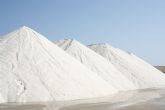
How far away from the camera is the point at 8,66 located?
45.9 feet

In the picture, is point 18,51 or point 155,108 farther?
point 18,51

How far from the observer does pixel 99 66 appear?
20375 mm

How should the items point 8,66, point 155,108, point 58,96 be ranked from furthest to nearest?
point 8,66, point 58,96, point 155,108

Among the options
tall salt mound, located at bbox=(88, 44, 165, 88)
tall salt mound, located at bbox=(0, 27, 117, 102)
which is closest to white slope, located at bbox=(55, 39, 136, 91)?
tall salt mound, located at bbox=(88, 44, 165, 88)

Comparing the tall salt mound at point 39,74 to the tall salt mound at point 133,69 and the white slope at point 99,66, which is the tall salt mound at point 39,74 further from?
the tall salt mound at point 133,69

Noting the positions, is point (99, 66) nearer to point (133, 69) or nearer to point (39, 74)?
point (133, 69)

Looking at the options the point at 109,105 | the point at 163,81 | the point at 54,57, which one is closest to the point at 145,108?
the point at 109,105

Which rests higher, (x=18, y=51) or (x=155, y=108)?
(x=18, y=51)

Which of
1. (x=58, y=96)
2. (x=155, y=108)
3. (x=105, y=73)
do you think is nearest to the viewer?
(x=155, y=108)

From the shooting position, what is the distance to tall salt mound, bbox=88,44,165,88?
2169 cm

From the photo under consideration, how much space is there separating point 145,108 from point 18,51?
6.68 meters

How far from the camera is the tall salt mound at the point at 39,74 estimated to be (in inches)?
499

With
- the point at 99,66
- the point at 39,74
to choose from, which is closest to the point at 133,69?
the point at 99,66

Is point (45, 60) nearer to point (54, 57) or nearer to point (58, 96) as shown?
point (54, 57)
